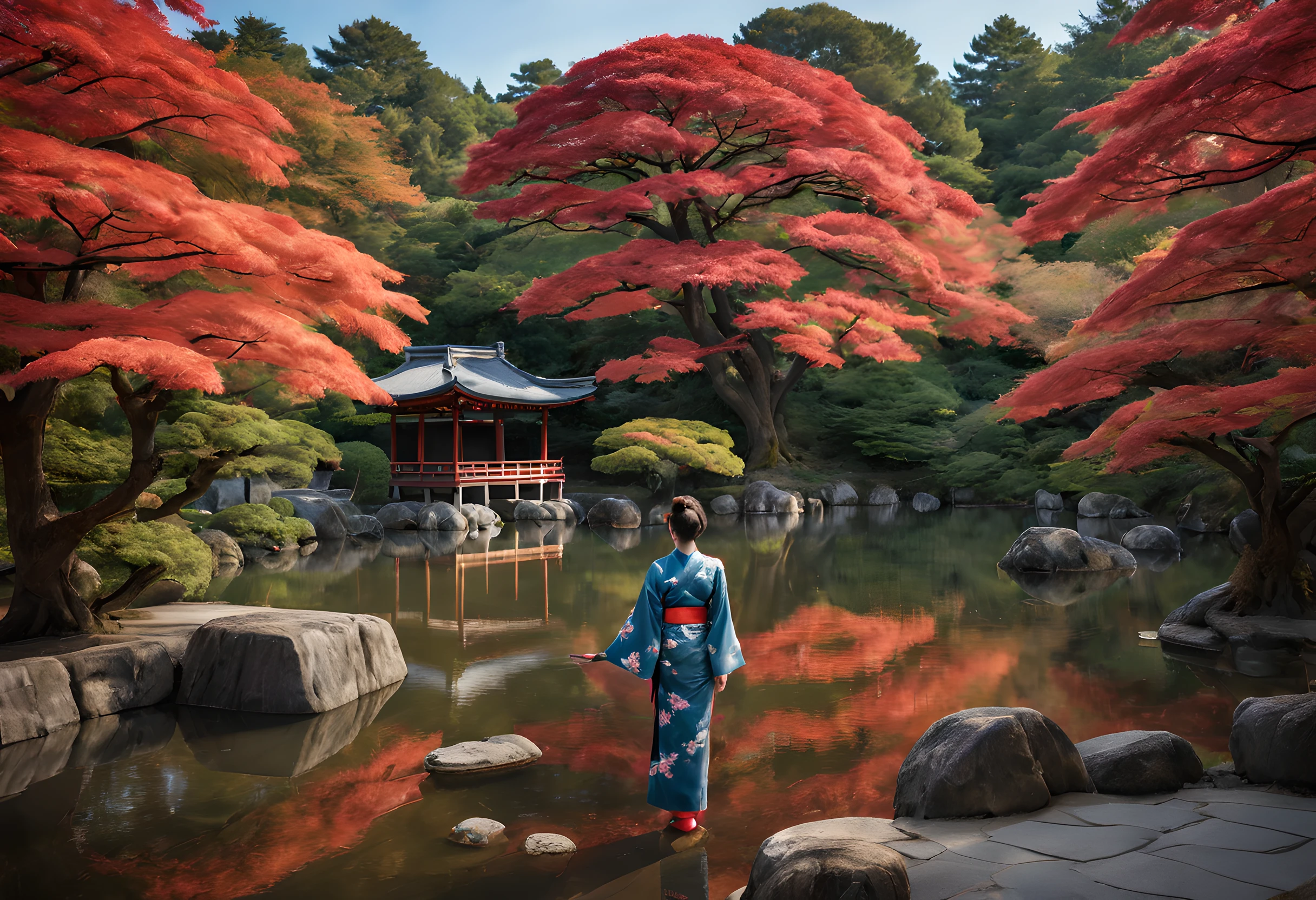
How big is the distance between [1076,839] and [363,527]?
41.7ft

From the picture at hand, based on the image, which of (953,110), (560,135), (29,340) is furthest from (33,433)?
(953,110)

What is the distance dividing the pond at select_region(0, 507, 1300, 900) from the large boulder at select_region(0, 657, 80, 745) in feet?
1.05

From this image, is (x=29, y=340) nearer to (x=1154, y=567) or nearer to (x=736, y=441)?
(x=1154, y=567)

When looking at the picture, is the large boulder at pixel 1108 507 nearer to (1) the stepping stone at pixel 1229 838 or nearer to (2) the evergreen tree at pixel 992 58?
(1) the stepping stone at pixel 1229 838

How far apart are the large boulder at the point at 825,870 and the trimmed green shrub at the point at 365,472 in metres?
15.8

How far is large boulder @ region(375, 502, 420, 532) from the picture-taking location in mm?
14977

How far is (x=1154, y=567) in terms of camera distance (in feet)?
31.7

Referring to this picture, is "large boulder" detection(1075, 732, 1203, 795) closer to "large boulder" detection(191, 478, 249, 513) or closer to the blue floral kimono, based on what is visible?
the blue floral kimono

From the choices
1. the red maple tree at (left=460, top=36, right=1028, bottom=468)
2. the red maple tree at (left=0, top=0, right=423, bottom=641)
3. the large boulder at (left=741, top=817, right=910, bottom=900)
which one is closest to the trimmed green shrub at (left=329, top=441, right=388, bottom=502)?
the red maple tree at (left=460, top=36, right=1028, bottom=468)

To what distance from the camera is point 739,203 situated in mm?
17250

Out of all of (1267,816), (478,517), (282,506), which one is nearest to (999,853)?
(1267,816)

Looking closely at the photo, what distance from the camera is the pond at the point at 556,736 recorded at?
2.93m

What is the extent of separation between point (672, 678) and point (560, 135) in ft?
43.1

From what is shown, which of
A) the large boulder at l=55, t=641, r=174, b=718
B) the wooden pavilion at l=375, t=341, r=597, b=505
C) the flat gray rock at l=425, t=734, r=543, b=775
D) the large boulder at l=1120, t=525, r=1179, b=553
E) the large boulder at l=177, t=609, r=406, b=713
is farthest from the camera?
the wooden pavilion at l=375, t=341, r=597, b=505
